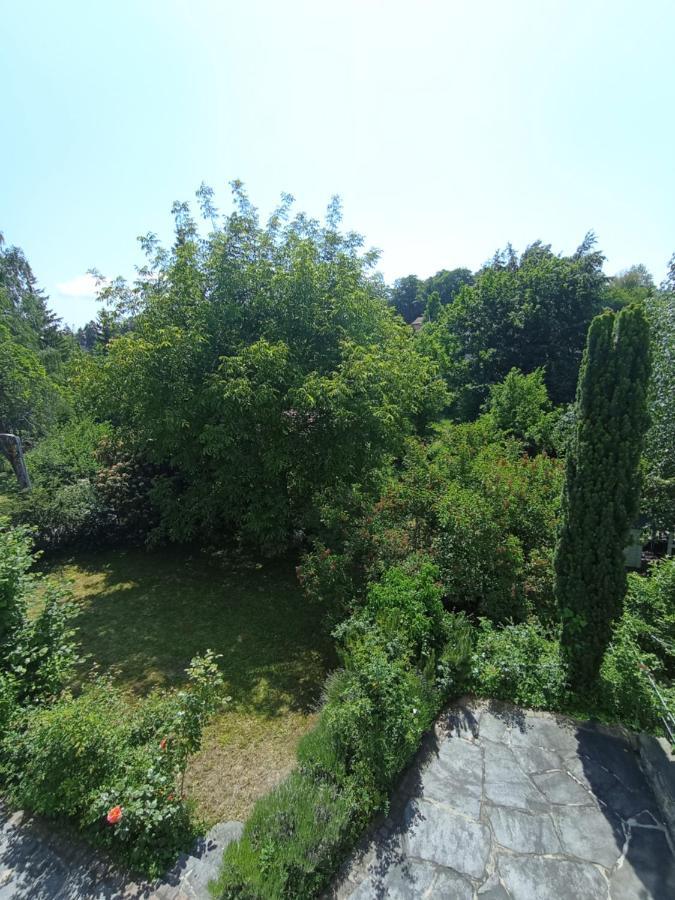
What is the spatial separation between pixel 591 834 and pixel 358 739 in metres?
1.97

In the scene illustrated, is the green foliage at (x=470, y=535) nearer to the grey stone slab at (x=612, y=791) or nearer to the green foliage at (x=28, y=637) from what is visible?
the grey stone slab at (x=612, y=791)

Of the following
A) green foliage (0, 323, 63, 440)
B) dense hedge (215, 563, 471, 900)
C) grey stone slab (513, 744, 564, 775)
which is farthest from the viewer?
green foliage (0, 323, 63, 440)

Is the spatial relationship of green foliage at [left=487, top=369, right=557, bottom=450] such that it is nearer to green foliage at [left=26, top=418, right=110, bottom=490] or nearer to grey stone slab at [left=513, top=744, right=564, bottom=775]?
grey stone slab at [left=513, top=744, right=564, bottom=775]

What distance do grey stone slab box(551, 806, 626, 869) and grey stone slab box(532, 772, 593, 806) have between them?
0.22ft

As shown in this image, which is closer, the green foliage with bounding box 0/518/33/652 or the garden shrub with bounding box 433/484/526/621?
the green foliage with bounding box 0/518/33/652

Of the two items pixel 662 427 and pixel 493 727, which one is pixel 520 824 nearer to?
pixel 493 727

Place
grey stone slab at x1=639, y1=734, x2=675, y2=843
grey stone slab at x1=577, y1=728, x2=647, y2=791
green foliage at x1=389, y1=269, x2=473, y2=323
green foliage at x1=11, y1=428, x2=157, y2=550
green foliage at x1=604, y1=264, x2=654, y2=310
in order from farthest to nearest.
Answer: green foliage at x1=389, y1=269, x2=473, y2=323 < green foliage at x1=604, y1=264, x2=654, y2=310 < green foliage at x1=11, y1=428, x2=157, y2=550 < grey stone slab at x1=577, y1=728, x2=647, y2=791 < grey stone slab at x1=639, y1=734, x2=675, y2=843

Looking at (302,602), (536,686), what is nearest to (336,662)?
(302,602)

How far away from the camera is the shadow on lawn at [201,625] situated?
584cm

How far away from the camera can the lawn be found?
14.7 feet

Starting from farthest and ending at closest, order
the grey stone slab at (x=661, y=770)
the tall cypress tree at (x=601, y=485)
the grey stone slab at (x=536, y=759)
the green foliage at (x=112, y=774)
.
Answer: the tall cypress tree at (x=601, y=485), the grey stone slab at (x=536, y=759), the grey stone slab at (x=661, y=770), the green foliage at (x=112, y=774)

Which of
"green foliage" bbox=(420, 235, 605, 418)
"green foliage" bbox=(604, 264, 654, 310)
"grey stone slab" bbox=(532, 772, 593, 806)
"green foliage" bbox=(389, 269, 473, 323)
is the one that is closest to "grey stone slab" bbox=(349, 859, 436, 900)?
"grey stone slab" bbox=(532, 772, 593, 806)

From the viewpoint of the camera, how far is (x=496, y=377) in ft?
57.3

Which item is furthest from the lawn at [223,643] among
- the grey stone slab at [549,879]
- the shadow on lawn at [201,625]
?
the grey stone slab at [549,879]
